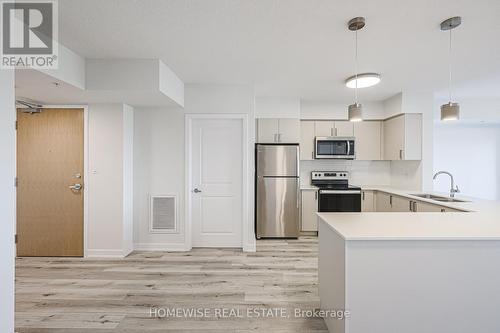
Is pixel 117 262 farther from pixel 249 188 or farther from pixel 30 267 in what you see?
pixel 249 188

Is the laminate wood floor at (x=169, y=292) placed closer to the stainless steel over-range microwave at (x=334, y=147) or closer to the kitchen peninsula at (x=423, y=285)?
the kitchen peninsula at (x=423, y=285)

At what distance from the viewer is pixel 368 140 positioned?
496cm

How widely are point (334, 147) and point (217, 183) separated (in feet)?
7.66

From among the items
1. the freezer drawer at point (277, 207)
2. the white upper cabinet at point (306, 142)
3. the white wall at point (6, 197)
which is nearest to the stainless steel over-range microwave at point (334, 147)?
the white upper cabinet at point (306, 142)

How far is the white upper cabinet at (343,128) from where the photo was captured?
4953mm

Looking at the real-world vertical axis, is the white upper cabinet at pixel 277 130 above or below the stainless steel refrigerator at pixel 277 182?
above

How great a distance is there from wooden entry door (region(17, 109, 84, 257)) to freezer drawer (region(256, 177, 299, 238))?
2695 millimetres

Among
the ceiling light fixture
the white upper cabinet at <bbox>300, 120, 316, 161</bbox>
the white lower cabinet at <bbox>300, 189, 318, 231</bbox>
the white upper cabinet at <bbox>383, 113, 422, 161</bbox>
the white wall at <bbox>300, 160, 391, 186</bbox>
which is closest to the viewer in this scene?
the ceiling light fixture

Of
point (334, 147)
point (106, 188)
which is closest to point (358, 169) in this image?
point (334, 147)

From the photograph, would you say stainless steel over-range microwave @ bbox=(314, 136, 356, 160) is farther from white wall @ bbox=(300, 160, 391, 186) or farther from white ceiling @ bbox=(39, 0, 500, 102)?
white ceiling @ bbox=(39, 0, 500, 102)

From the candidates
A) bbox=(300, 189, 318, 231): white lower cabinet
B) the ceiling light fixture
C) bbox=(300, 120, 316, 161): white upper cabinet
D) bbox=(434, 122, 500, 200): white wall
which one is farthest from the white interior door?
bbox=(434, 122, 500, 200): white wall

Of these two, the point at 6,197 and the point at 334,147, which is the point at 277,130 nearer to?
the point at 334,147

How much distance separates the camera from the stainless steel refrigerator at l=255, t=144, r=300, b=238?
4.39 meters

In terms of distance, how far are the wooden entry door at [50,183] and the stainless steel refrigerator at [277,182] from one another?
8.76 feet
